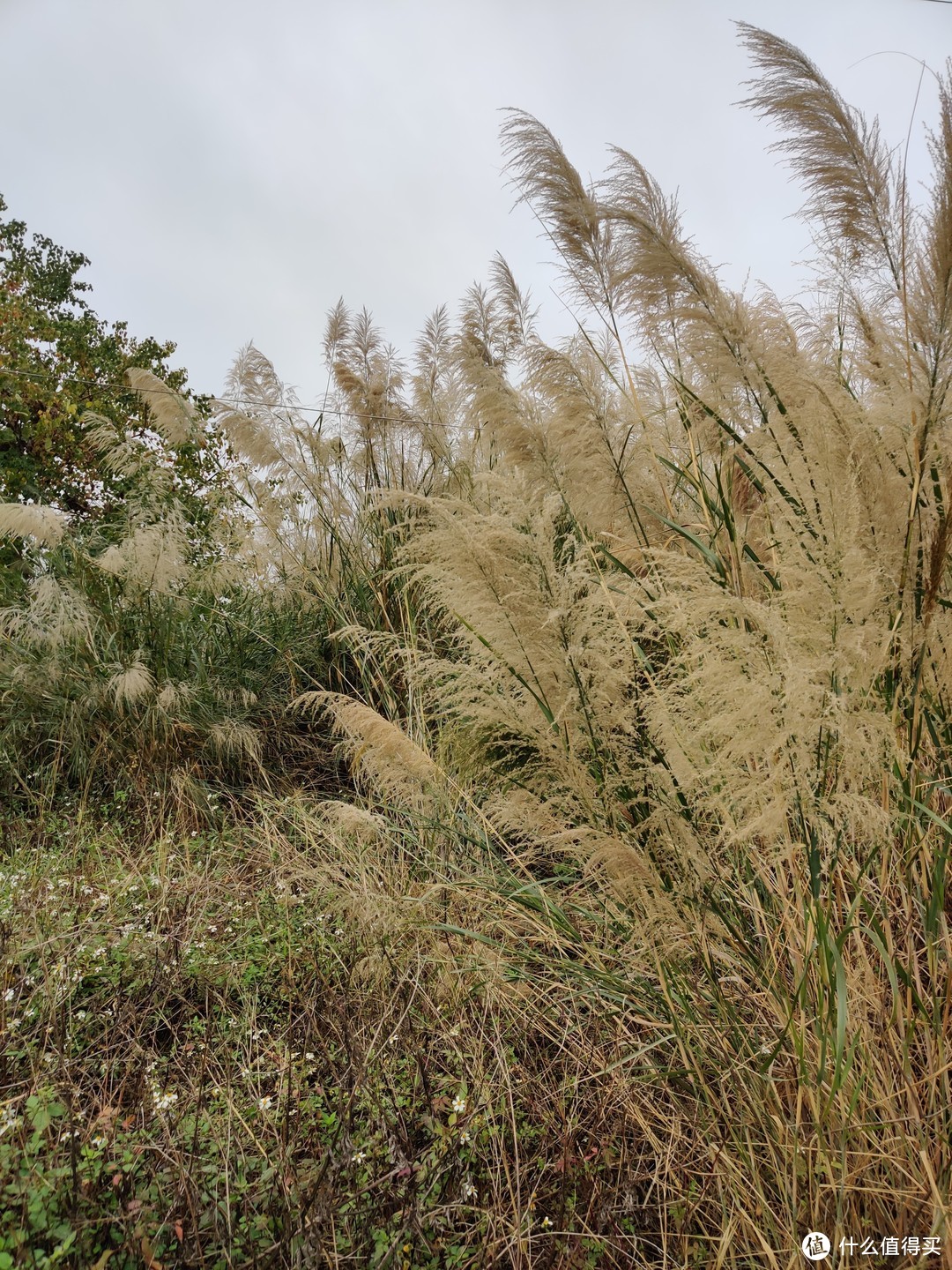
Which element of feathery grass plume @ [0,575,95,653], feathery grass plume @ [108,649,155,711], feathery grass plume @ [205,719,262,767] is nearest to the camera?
feathery grass plume @ [108,649,155,711]

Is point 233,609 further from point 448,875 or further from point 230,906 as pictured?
point 448,875

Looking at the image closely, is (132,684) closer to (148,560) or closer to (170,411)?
(148,560)

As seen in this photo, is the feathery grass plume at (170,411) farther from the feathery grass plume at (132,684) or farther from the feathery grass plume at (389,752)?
the feathery grass plume at (389,752)

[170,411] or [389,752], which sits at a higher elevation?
[170,411]

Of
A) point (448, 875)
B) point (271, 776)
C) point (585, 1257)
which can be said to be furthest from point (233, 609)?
point (585, 1257)

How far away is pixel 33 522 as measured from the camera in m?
4.59

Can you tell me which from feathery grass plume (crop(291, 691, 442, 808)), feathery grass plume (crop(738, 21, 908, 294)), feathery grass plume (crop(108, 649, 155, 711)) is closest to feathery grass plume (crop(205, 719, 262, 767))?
feathery grass plume (crop(108, 649, 155, 711))

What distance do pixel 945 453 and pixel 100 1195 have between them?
2283mm

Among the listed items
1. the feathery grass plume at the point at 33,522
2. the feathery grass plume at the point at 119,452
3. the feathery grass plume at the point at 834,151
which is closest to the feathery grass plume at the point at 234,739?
the feathery grass plume at the point at 33,522

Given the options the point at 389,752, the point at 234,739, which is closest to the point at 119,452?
the point at 234,739

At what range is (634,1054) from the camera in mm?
1736

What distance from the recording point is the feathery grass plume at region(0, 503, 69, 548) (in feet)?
15.0

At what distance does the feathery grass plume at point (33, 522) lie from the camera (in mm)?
4582

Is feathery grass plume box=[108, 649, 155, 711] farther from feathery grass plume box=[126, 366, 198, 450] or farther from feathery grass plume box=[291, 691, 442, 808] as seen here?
feathery grass plume box=[291, 691, 442, 808]
